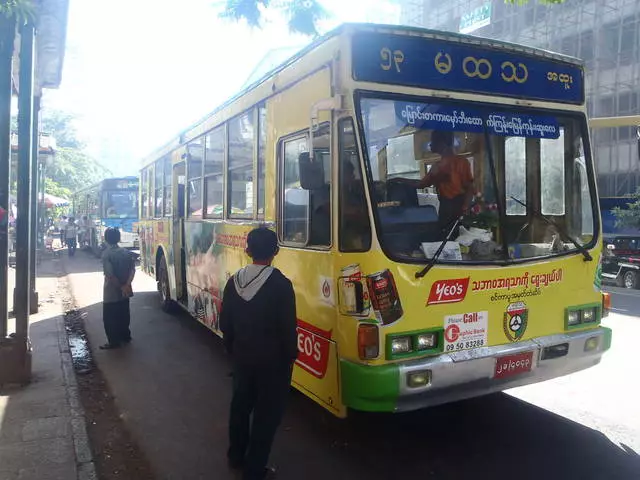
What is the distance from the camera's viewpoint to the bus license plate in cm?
405

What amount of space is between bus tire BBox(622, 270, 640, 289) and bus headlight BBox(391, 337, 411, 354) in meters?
14.2

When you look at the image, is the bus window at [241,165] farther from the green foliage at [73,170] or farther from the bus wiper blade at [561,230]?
the green foliage at [73,170]

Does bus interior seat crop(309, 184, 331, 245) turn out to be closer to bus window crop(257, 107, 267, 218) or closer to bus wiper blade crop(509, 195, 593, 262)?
bus window crop(257, 107, 267, 218)

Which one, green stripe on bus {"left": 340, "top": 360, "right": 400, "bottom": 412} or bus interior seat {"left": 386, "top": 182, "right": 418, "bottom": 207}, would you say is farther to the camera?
bus interior seat {"left": 386, "top": 182, "right": 418, "bottom": 207}

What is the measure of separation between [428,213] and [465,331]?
2.92 ft

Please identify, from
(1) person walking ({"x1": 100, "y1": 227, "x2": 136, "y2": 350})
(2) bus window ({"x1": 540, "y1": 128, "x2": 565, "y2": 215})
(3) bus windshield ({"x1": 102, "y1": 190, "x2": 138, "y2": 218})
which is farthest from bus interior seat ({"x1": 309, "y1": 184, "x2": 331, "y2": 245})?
(3) bus windshield ({"x1": 102, "y1": 190, "x2": 138, "y2": 218})

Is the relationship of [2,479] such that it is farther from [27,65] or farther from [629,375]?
[629,375]

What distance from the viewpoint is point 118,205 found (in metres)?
22.3

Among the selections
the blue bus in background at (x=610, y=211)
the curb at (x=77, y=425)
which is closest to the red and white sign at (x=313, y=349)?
the curb at (x=77, y=425)

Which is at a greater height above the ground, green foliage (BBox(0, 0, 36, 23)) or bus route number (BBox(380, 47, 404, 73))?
green foliage (BBox(0, 0, 36, 23))

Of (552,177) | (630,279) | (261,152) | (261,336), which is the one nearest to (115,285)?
(261,152)

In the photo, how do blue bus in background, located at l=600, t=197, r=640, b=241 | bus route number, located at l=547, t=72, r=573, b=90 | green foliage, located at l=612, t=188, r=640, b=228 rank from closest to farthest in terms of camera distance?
bus route number, located at l=547, t=72, r=573, b=90
green foliage, located at l=612, t=188, r=640, b=228
blue bus in background, located at l=600, t=197, r=640, b=241

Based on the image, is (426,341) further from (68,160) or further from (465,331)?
(68,160)

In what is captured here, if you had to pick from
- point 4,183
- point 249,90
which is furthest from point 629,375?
point 4,183
